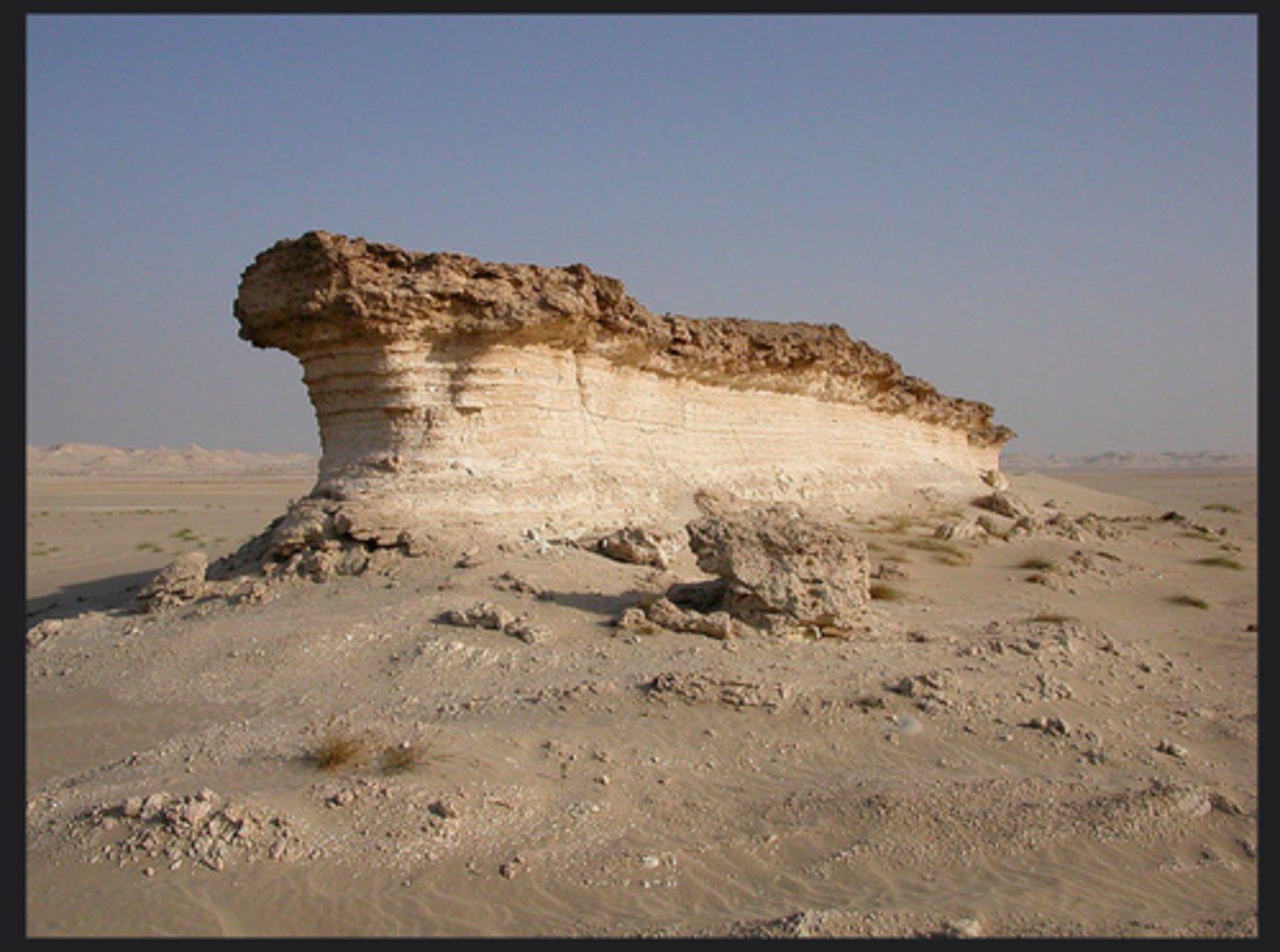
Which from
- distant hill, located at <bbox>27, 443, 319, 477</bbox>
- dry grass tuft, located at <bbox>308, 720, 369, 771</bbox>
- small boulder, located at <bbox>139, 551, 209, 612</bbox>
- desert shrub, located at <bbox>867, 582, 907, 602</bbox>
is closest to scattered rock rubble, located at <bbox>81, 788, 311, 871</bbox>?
dry grass tuft, located at <bbox>308, 720, 369, 771</bbox>

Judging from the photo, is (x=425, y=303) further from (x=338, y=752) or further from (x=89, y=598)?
(x=89, y=598)

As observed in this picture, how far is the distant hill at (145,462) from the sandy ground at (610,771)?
Answer: 86.8 meters

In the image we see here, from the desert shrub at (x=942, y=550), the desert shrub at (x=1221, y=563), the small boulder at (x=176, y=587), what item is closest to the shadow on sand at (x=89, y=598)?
the small boulder at (x=176, y=587)

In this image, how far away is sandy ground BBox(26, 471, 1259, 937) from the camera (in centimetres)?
400

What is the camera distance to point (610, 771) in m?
5.14

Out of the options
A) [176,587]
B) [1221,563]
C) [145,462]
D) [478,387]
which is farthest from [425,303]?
[145,462]

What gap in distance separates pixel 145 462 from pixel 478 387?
103167 mm

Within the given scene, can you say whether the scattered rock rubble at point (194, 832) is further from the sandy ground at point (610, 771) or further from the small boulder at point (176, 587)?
the small boulder at point (176, 587)

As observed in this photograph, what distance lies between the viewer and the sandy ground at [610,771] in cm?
400

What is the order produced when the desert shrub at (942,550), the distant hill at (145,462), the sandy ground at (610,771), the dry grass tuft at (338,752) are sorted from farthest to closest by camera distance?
1. the distant hill at (145,462)
2. the desert shrub at (942,550)
3. the dry grass tuft at (338,752)
4. the sandy ground at (610,771)

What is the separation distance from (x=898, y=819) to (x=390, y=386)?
726 cm

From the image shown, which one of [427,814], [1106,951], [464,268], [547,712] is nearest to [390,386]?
[464,268]

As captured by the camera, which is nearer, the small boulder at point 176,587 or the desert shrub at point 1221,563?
the small boulder at point 176,587

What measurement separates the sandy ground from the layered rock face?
1.12 metres
